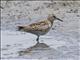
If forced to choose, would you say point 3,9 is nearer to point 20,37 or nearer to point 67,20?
point 67,20

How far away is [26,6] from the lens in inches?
504

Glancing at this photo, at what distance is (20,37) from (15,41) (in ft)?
1.15

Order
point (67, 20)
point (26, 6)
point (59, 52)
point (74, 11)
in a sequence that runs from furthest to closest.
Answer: point (26, 6), point (74, 11), point (67, 20), point (59, 52)

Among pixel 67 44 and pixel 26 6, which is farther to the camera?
pixel 26 6

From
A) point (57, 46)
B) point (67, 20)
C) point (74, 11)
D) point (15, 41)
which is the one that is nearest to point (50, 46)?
point (57, 46)

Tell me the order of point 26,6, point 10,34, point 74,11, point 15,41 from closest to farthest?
1. point 15,41
2. point 10,34
3. point 74,11
4. point 26,6

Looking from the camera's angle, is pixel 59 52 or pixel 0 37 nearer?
→ pixel 59 52

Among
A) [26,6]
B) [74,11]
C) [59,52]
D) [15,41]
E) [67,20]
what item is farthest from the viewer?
[26,6]

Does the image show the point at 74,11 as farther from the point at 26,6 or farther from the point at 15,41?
the point at 15,41

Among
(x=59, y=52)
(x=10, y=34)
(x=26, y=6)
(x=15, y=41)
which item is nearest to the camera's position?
(x=59, y=52)

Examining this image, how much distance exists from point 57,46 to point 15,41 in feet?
2.76

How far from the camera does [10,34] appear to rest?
925 cm

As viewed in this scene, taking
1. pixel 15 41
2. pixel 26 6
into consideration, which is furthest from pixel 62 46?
pixel 26 6

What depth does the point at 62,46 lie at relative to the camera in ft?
27.1
